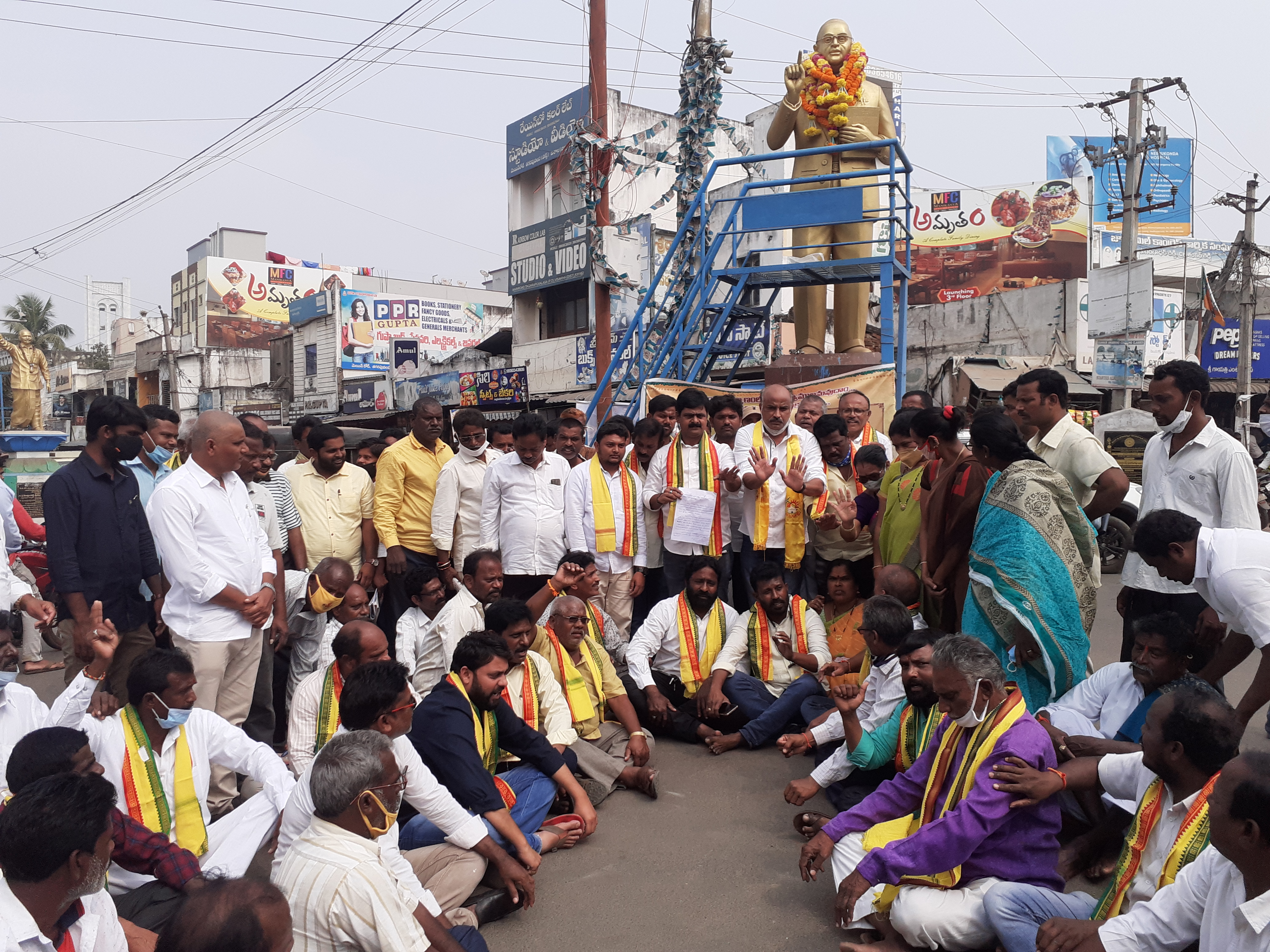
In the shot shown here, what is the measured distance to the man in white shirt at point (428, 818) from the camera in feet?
10.1

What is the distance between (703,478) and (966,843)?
338 centimetres

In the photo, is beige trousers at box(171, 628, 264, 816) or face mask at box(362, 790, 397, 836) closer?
face mask at box(362, 790, 397, 836)

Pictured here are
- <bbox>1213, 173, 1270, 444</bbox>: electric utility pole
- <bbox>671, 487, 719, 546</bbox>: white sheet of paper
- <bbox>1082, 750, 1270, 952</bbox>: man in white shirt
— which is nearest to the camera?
<bbox>1082, 750, 1270, 952</bbox>: man in white shirt

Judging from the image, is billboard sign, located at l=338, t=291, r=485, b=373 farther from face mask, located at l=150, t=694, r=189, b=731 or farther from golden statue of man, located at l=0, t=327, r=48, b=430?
face mask, located at l=150, t=694, r=189, b=731

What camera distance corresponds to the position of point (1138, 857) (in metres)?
2.87

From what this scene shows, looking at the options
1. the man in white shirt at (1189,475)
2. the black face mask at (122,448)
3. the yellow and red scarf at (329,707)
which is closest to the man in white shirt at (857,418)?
the man in white shirt at (1189,475)

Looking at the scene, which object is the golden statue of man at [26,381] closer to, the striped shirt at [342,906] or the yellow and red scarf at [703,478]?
the yellow and red scarf at [703,478]

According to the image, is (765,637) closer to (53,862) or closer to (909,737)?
(909,737)

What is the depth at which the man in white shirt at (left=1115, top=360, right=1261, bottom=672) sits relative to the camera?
14.3 feet

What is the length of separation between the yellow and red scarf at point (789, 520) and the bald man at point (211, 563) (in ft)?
10.2

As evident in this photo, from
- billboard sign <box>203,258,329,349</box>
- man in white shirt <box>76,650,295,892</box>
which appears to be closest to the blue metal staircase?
man in white shirt <box>76,650,295,892</box>

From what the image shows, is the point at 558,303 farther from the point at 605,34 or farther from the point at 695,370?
the point at 695,370

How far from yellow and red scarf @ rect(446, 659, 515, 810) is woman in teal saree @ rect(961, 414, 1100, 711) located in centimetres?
220

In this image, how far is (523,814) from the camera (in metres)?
4.18
